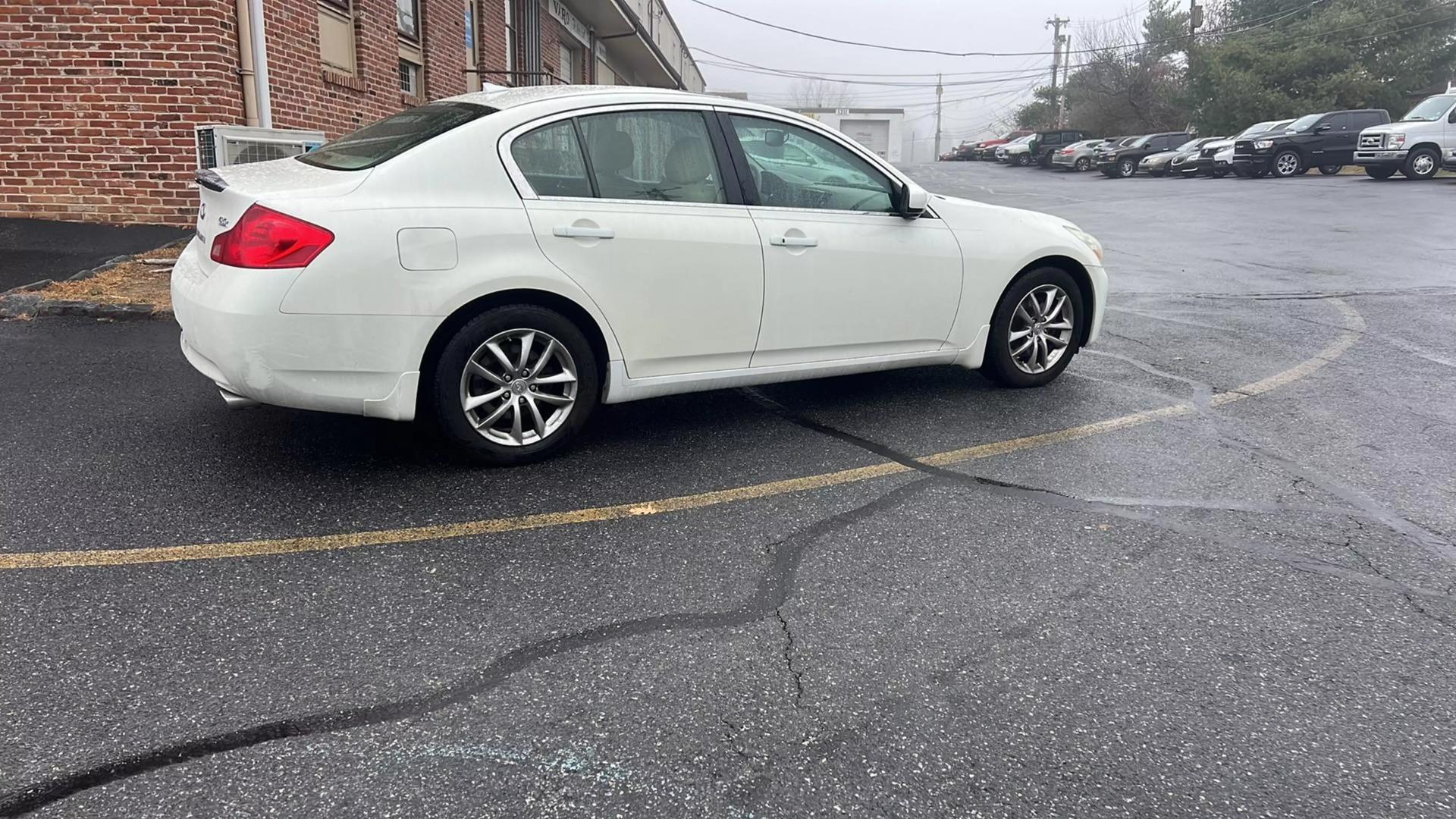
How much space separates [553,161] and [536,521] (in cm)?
158

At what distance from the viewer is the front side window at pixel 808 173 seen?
191 inches

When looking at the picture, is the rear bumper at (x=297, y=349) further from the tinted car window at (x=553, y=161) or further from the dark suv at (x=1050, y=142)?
the dark suv at (x=1050, y=142)

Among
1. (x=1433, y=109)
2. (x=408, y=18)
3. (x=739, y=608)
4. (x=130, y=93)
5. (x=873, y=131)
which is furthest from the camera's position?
(x=873, y=131)

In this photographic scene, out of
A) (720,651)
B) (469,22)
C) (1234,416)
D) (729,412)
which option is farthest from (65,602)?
(469,22)

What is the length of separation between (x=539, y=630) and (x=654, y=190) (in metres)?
2.27

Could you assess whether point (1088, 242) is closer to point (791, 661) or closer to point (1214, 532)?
point (1214, 532)

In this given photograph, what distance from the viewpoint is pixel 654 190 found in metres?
4.53

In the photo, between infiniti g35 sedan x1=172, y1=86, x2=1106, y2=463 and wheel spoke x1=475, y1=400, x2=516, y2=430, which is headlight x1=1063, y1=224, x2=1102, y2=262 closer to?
infiniti g35 sedan x1=172, y1=86, x2=1106, y2=463

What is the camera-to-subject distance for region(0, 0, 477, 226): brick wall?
882 cm

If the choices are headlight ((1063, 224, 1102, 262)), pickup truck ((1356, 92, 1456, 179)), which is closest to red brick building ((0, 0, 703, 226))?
headlight ((1063, 224, 1102, 262))

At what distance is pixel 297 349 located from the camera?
3.82 meters

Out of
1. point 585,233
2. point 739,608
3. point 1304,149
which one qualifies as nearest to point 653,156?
point 585,233

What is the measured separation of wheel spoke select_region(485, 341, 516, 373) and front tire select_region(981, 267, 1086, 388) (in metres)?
2.81

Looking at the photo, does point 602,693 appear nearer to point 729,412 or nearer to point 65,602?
point 65,602
